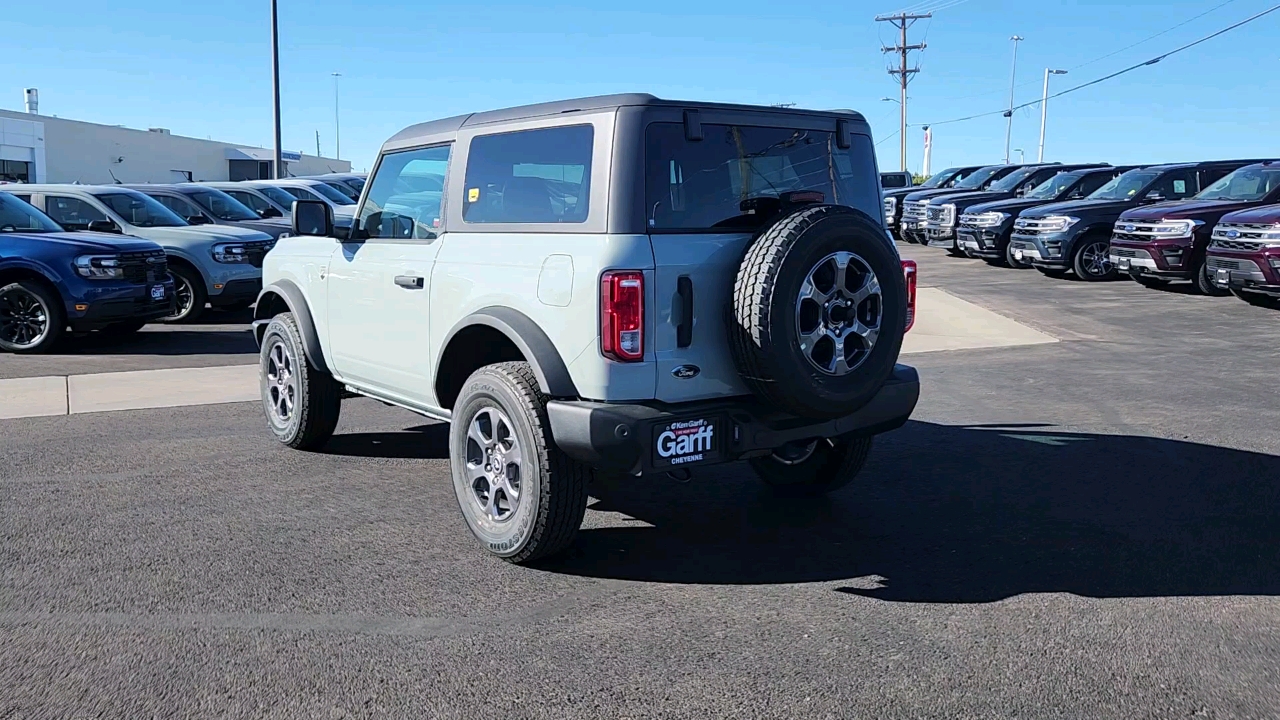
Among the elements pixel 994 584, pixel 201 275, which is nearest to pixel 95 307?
pixel 201 275

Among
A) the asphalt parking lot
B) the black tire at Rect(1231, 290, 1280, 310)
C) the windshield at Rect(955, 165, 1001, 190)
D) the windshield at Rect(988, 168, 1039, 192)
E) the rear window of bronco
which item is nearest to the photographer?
the asphalt parking lot

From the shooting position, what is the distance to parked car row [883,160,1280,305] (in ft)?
45.9

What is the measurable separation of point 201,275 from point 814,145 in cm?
1035

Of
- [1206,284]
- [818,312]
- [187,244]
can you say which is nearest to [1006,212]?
[1206,284]

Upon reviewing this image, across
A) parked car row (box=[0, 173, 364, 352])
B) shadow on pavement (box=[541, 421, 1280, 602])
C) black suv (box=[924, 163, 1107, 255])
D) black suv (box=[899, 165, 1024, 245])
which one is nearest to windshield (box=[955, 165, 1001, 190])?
black suv (box=[899, 165, 1024, 245])

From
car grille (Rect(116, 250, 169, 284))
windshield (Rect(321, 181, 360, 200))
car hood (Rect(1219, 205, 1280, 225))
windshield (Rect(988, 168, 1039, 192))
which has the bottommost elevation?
car grille (Rect(116, 250, 169, 284))

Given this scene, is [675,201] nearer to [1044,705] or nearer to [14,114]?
[1044,705]

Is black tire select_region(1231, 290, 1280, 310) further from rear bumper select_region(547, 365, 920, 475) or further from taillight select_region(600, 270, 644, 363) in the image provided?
taillight select_region(600, 270, 644, 363)

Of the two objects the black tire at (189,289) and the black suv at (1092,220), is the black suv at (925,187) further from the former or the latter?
the black tire at (189,289)

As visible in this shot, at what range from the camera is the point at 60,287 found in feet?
36.9

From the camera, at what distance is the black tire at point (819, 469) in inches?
228

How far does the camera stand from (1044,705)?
360 centimetres

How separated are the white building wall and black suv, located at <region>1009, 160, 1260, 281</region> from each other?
1412 inches

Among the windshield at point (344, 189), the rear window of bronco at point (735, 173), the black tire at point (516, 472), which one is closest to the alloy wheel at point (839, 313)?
the rear window of bronco at point (735, 173)
